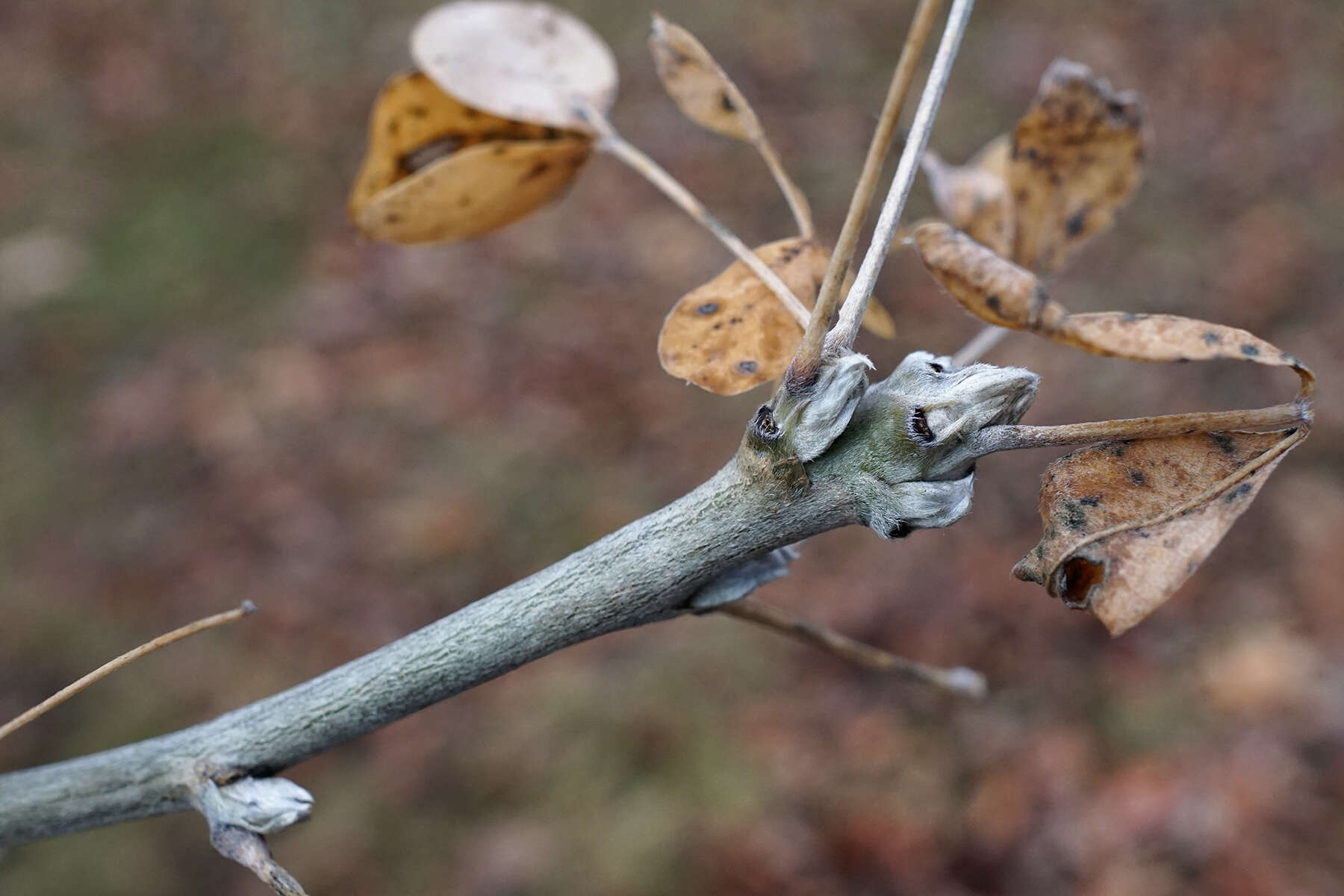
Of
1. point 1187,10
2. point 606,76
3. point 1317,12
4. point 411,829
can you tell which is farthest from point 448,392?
point 1317,12

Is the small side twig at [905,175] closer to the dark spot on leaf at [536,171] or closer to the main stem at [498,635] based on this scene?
the main stem at [498,635]

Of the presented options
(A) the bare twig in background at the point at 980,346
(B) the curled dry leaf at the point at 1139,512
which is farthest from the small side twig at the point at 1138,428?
(A) the bare twig in background at the point at 980,346

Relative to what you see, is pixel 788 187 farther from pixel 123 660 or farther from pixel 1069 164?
pixel 123 660

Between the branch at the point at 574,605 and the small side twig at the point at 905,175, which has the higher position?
the small side twig at the point at 905,175

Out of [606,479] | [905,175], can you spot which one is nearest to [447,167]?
[905,175]


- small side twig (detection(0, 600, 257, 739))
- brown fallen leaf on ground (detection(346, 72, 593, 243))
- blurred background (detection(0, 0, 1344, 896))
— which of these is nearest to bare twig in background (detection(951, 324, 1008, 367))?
brown fallen leaf on ground (detection(346, 72, 593, 243))

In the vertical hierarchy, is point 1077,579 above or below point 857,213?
below
